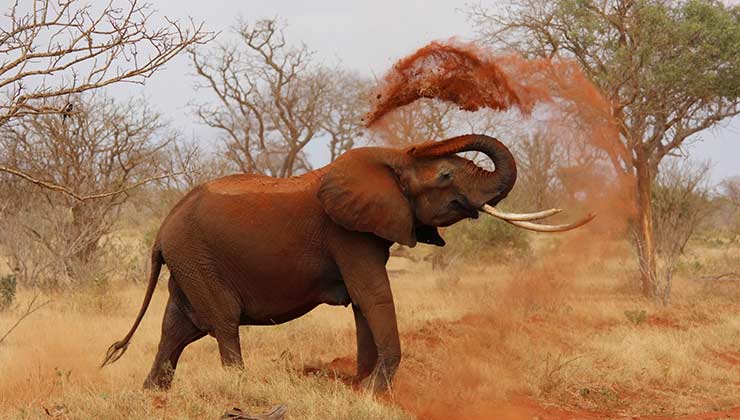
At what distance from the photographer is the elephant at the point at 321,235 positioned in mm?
7465

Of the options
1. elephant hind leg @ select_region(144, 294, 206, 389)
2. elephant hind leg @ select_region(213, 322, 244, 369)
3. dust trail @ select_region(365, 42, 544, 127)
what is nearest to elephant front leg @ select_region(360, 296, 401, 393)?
elephant hind leg @ select_region(213, 322, 244, 369)

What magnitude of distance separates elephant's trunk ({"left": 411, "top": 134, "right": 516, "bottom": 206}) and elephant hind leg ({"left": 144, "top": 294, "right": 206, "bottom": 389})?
3288 millimetres

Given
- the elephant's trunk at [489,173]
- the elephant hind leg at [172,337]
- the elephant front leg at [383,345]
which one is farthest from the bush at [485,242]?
the elephant front leg at [383,345]

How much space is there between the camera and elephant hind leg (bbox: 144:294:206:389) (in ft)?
27.2

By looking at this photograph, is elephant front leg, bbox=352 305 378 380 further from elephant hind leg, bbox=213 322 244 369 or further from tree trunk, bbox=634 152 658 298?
tree trunk, bbox=634 152 658 298

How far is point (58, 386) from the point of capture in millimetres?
7730

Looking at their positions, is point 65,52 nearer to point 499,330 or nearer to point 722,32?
point 499,330

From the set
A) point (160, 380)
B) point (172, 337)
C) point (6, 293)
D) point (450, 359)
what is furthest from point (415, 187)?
point (6, 293)

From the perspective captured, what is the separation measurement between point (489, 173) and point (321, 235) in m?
1.72

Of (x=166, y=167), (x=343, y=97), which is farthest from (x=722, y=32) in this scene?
(x=343, y=97)

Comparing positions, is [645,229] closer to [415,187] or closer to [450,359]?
[450,359]

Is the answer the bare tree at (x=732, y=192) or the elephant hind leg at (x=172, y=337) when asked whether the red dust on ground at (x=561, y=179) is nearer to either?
the elephant hind leg at (x=172, y=337)

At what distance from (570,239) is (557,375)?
9.63 feet

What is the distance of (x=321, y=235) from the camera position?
7.76 m
